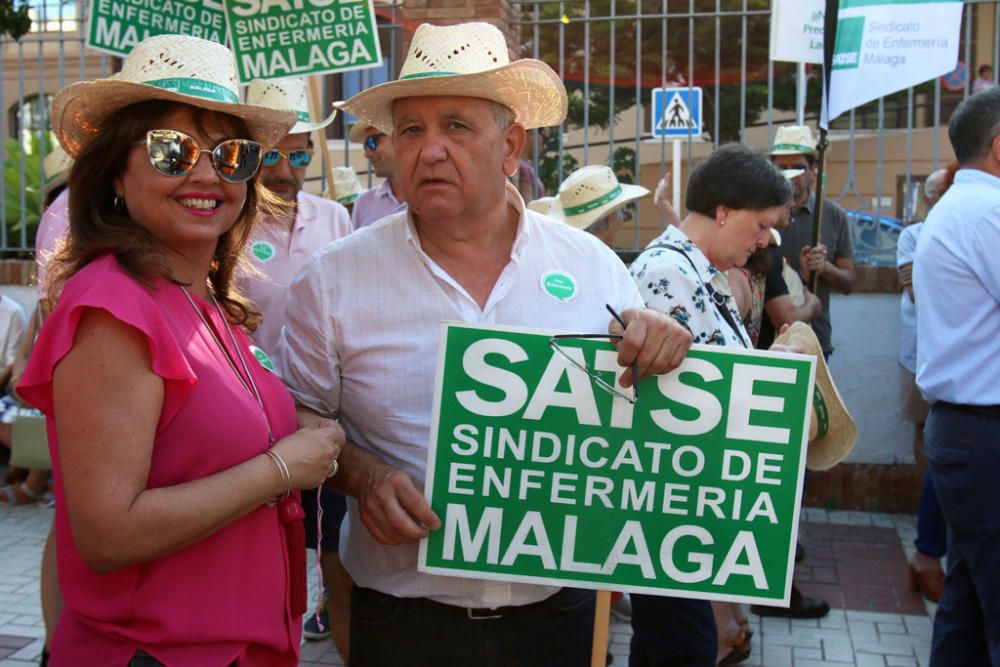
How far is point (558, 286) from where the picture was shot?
257 cm

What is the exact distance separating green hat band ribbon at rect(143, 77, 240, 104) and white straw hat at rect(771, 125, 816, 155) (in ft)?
17.6

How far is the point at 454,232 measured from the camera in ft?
8.36

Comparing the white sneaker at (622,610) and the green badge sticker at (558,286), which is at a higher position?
the green badge sticker at (558,286)

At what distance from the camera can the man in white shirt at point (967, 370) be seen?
360 centimetres

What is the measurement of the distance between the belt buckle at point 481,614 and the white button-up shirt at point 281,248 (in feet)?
6.23

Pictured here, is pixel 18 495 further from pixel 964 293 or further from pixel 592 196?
pixel 964 293

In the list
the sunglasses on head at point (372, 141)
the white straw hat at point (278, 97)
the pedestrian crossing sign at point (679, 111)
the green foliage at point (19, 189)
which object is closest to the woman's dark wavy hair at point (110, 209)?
the white straw hat at point (278, 97)

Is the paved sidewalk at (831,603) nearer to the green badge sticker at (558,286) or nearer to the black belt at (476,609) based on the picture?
the black belt at (476,609)

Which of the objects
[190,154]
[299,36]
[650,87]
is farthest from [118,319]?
[650,87]

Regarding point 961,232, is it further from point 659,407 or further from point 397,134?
point 397,134

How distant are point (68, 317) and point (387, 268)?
0.79 meters

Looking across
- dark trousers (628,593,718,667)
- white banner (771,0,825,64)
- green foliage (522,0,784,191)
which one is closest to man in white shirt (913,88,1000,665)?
dark trousers (628,593,718,667)

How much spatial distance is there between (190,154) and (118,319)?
47cm

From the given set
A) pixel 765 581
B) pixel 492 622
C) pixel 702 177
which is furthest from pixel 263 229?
pixel 765 581
